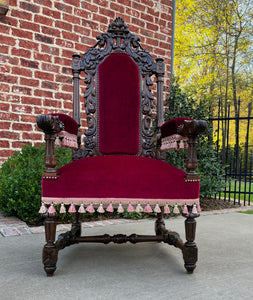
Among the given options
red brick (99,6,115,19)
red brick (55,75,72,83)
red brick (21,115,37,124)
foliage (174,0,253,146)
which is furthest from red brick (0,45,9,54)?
foliage (174,0,253,146)

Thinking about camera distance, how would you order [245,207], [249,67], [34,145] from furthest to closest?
[249,67]
[245,207]
[34,145]

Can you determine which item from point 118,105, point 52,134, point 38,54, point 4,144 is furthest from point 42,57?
point 52,134

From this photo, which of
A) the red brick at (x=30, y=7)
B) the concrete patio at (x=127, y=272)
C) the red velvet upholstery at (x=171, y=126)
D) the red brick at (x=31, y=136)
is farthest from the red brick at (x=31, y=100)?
the red velvet upholstery at (x=171, y=126)

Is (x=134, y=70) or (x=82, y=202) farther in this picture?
(x=134, y=70)

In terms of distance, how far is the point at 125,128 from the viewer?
217cm

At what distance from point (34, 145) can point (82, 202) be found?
6.78 feet

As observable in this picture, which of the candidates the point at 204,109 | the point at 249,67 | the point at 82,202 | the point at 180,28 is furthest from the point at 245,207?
the point at 249,67

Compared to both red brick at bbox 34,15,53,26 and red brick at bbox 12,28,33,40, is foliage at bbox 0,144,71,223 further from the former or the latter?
red brick at bbox 34,15,53,26

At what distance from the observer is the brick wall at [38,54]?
10.6 feet

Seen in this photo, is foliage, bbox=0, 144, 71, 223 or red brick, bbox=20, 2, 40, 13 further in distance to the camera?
red brick, bbox=20, 2, 40, 13

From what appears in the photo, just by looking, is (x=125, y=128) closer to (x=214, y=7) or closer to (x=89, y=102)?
(x=89, y=102)

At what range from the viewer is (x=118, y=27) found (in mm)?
2260

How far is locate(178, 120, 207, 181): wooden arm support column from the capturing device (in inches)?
61.6

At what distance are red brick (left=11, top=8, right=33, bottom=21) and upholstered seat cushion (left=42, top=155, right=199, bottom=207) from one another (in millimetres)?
2518
